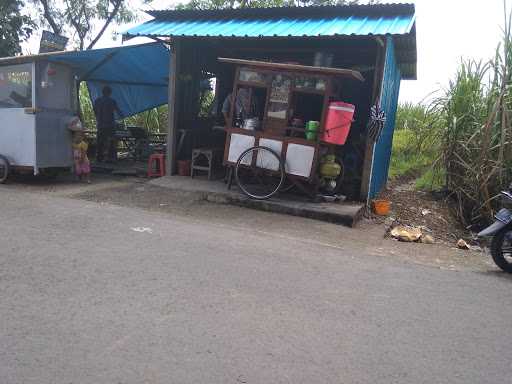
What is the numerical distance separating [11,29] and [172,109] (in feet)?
24.0

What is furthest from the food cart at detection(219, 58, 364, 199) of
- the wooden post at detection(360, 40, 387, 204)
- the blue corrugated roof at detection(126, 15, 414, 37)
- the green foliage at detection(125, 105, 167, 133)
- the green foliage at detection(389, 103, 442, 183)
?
the green foliage at detection(125, 105, 167, 133)

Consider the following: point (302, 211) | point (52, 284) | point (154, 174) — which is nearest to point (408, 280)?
point (302, 211)

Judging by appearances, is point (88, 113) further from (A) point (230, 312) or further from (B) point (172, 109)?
(A) point (230, 312)

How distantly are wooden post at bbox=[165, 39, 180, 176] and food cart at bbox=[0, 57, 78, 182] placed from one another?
2.07 meters

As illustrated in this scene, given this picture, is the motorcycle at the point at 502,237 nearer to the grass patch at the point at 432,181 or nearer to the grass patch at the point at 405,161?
the grass patch at the point at 432,181

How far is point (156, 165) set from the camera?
10.4 metres

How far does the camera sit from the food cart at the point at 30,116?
8.63 meters

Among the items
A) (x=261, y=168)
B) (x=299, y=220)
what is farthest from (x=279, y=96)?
(x=299, y=220)

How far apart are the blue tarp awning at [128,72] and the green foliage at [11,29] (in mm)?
2710

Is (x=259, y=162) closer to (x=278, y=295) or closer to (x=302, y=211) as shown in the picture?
(x=302, y=211)

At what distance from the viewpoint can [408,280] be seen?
4.83m

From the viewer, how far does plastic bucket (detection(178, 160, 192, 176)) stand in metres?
9.68

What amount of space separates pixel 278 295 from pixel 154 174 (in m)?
6.80

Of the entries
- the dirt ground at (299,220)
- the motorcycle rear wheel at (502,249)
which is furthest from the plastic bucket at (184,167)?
the motorcycle rear wheel at (502,249)
